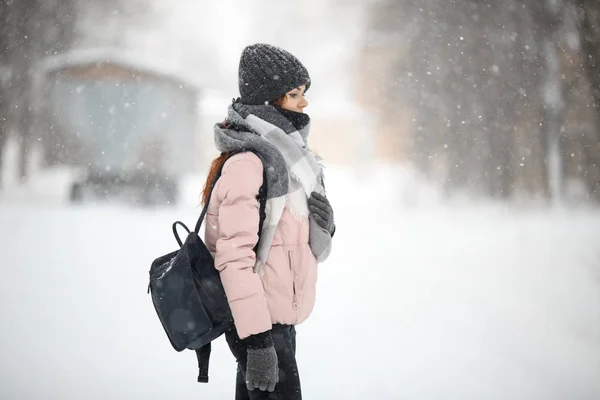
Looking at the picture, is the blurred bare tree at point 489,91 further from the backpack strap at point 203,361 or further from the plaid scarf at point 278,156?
the backpack strap at point 203,361

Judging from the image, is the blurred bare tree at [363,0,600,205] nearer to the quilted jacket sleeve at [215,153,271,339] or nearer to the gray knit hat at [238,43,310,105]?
the gray knit hat at [238,43,310,105]

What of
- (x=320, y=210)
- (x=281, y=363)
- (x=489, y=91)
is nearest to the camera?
(x=281, y=363)

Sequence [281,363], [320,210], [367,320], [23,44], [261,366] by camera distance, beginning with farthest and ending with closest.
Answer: [23,44], [367,320], [320,210], [281,363], [261,366]

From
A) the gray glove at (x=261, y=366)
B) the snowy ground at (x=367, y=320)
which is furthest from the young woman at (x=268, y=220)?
the snowy ground at (x=367, y=320)

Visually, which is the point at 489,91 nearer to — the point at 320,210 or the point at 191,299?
the point at 320,210

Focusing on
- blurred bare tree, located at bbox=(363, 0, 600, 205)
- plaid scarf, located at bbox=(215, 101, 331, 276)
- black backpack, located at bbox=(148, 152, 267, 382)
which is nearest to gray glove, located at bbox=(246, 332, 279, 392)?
black backpack, located at bbox=(148, 152, 267, 382)

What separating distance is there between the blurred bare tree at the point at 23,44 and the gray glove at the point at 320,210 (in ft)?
35.4

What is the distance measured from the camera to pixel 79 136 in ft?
51.5

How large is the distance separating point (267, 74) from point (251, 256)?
23.5 inches

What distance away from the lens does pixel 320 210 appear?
1.70m

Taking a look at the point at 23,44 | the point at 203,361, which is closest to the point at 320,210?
the point at 203,361

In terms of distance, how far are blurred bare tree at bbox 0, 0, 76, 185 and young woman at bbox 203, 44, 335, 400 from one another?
1061 centimetres

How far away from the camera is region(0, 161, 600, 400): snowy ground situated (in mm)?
3201

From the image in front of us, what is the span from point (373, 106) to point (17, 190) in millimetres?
13655
